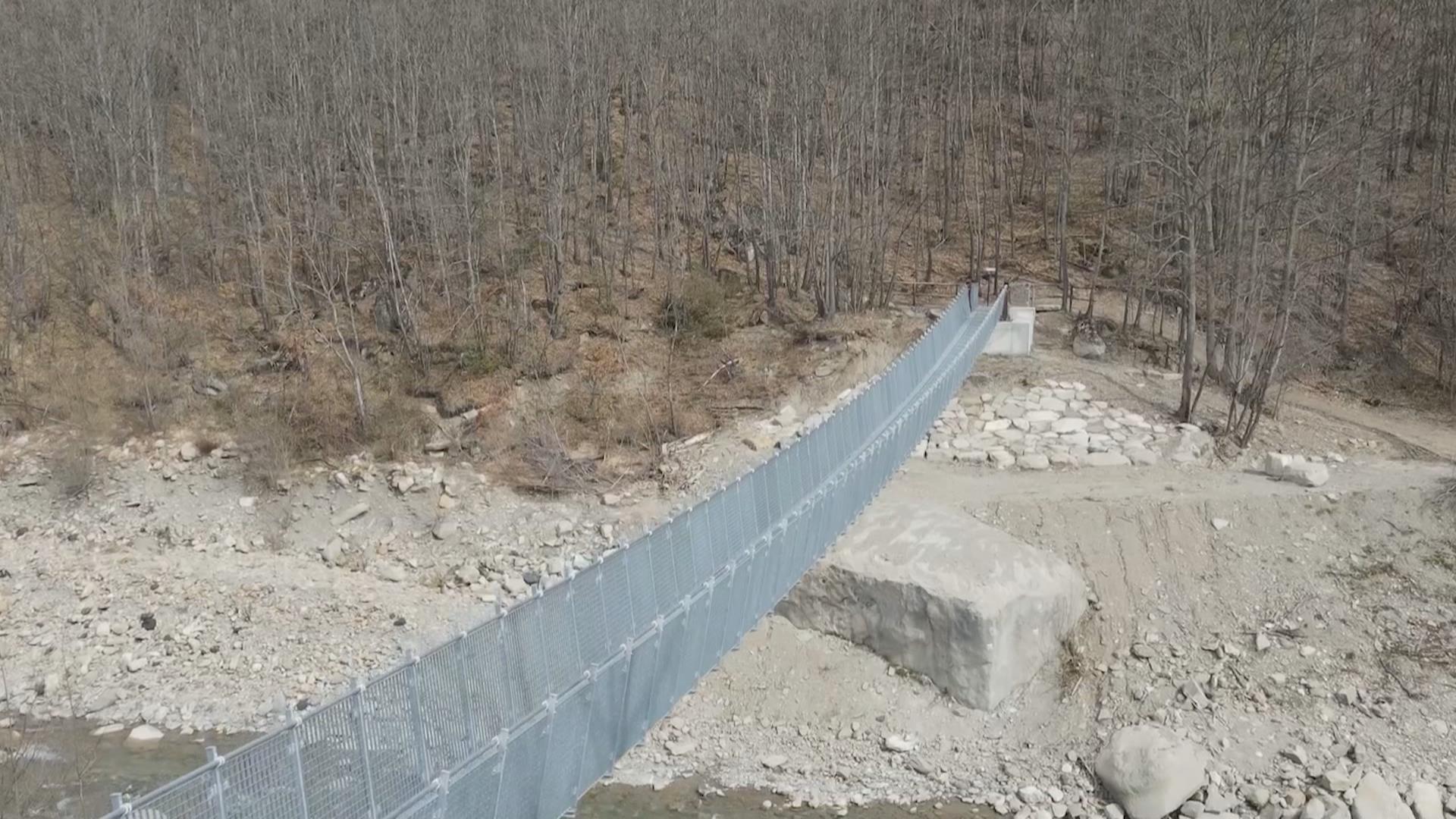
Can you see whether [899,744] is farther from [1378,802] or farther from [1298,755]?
[1378,802]

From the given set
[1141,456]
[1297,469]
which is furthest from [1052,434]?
[1297,469]

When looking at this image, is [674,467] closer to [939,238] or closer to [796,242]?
[796,242]

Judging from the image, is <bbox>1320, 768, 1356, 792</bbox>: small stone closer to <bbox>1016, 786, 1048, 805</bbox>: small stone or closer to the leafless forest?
<bbox>1016, 786, 1048, 805</bbox>: small stone

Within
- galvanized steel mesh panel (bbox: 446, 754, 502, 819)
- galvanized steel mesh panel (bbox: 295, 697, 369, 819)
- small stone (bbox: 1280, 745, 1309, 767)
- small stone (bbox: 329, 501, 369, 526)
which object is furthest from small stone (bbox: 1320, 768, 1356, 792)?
small stone (bbox: 329, 501, 369, 526)

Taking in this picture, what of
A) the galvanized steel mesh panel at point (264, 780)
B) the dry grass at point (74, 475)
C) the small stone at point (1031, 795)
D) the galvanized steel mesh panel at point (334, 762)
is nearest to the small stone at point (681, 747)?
the small stone at point (1031, 795)

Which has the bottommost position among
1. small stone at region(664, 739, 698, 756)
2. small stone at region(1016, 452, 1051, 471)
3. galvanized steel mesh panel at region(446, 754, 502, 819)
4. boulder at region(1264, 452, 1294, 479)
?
small stone at region(664, 739, 698, 756)

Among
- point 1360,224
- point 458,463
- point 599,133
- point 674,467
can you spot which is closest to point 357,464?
point 458,463
